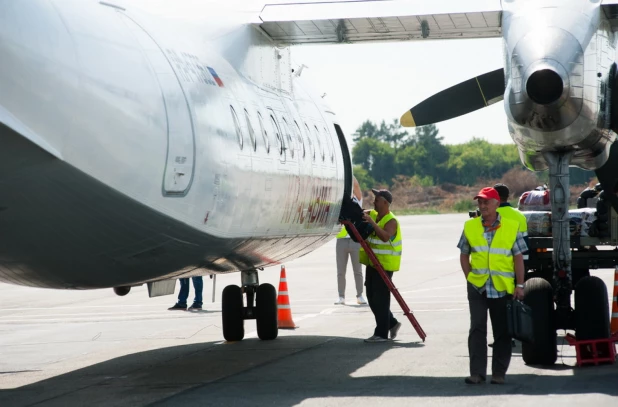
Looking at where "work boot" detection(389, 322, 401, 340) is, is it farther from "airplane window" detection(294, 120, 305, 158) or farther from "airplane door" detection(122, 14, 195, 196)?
"airplane door" detection(122, 14, 195, 196)

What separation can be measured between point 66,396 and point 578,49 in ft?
19.9

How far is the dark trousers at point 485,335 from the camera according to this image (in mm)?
10867

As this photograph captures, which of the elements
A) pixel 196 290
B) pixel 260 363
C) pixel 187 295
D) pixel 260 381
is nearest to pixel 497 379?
pixel 260 381

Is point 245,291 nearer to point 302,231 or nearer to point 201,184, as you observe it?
point 302,231

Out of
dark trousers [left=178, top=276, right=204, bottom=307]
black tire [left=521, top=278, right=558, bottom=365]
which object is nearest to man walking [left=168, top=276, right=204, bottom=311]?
dark trousers [left=178, top=276, right=204, bottom=307]

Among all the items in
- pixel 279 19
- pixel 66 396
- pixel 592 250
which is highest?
pixel 279 19

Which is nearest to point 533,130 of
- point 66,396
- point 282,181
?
point 282,181

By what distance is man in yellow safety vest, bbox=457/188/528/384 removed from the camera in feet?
35.7

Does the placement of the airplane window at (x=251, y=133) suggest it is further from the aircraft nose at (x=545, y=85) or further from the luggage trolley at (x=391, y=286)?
the luggage trolley at (x=391, y=286)

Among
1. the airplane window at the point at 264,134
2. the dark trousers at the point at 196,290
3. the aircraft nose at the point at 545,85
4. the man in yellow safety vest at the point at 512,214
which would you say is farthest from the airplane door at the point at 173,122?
the dark trousers at the point at 196,290

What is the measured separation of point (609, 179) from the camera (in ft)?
44.2

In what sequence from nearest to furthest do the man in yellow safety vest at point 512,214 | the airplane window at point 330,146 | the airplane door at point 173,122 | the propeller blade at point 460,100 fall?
the airplane door at point 173,122 → the man in yellow safety vest at point 512,214 → the propeller blade at point 460,100 → the airplane window at point 330,146

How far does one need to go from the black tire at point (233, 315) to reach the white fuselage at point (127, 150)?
2.55 metres

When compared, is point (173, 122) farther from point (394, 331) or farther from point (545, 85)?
point (394, 331)
